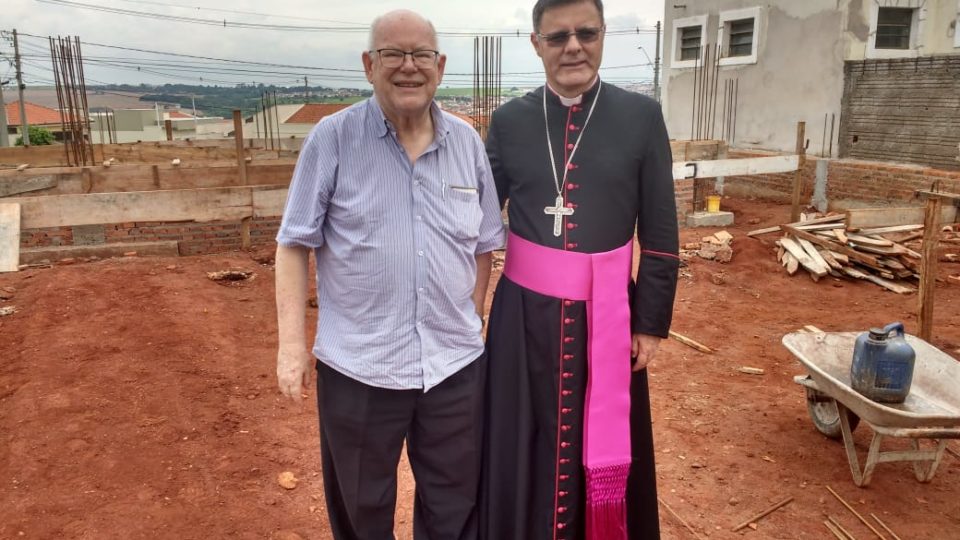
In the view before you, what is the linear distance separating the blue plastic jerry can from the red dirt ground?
19.6 inches

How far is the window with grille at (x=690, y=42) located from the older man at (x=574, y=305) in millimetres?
14462

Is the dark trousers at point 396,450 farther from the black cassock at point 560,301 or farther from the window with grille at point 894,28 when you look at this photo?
the window with grille at point 894,28

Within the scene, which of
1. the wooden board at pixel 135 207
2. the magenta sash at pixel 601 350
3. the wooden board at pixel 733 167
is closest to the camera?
the magenta sash at pixel 601 350

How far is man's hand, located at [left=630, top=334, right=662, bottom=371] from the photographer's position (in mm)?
2506

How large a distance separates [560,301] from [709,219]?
8.54 m

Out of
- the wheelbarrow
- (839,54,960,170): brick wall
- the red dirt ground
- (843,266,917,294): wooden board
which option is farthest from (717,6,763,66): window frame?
the wheelbarrow

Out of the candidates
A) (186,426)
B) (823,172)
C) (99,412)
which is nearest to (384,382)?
(186,426)

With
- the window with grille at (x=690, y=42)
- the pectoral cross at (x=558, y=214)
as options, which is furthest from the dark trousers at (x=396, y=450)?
the window with grille at (x=690, y=42)

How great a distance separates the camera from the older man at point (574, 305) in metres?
2.45

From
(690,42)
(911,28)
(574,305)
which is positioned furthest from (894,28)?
(574,305)

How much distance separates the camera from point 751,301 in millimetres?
7293

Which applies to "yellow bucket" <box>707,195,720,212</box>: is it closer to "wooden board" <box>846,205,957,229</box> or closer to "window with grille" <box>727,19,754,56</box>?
"wooden board" <box>846,205,957,229</box>

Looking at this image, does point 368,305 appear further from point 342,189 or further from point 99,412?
point 99,412

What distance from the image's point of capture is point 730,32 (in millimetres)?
14789
